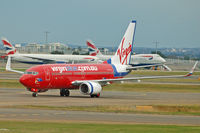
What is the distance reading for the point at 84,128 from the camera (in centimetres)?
2370

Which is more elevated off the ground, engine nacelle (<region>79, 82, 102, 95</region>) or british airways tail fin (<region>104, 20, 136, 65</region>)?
british airways tail fin (<region>104, 20, 136, 65</region>)

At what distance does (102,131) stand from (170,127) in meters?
4.21

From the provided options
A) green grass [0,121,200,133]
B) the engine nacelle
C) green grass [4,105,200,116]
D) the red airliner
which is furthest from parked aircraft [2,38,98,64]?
green grass [0,121,200,133]

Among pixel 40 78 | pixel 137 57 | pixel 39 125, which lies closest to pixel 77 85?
pixel 40 78

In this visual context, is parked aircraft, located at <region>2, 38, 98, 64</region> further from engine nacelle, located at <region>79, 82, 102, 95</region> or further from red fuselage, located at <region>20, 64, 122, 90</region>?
engine nacelle, located at <region>79, 82, 102, 95</region>

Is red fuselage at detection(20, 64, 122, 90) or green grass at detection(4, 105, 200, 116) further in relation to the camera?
red fuselage at detection(20, 64, 122, 90)

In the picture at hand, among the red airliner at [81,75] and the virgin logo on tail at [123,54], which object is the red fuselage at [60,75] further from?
the virgin logo on tail at [123,54]

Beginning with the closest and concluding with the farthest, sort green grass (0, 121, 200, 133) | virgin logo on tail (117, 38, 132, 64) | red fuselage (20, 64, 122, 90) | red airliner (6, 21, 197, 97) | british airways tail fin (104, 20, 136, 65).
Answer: green grass (0, 121, 200, 133), red fuselage (20, 64, 122, 90), red airliner (6, 21, 197, 97), british airways tail fin (104, 20, 136, 65), virgin logo on tail (117, 38, 132, 64)

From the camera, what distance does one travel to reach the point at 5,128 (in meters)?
23.4

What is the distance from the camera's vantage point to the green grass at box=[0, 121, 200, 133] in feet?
74.7

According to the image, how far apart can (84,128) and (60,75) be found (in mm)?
27708

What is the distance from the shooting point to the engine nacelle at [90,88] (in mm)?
50375

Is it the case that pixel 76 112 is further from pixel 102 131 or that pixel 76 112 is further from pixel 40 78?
pixel 40 78

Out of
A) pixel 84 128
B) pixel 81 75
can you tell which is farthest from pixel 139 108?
pixel 81 75
